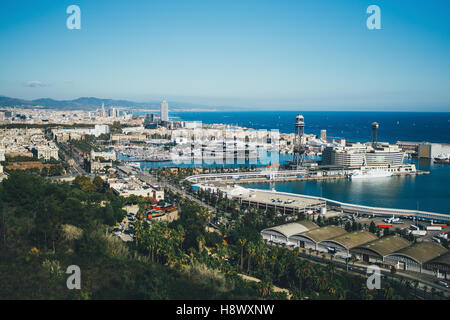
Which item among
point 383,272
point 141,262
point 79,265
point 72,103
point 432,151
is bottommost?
point 383,272

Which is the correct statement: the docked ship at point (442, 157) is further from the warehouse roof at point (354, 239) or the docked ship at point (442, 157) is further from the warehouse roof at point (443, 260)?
the warehouse roof at point (443, 260)

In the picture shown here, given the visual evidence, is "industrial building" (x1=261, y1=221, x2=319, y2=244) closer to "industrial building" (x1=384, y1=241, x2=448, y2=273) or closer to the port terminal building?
"industrial building" (x1=384, y1=241, x2=448, y2=273)

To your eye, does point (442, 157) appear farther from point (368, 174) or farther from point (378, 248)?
point (378, 248)

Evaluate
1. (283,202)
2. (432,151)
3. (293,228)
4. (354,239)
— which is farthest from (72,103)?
(354,239)
